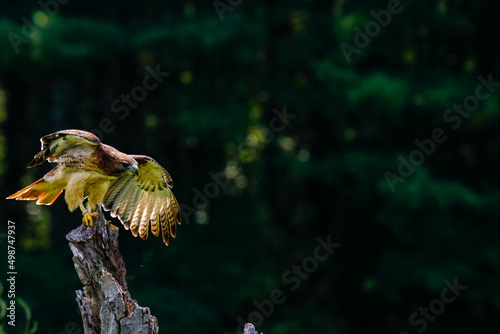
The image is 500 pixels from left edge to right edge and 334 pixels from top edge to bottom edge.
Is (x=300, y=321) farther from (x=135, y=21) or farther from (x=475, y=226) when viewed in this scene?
(x=135, y=21)

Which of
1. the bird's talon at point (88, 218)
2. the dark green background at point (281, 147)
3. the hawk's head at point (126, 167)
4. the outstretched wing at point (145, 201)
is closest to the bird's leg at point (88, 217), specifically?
the bird's talon at point (88, 218)

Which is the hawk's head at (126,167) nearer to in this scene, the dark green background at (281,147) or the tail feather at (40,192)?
the tail feather at (40,192)

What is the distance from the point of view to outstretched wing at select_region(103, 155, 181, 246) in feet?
17.3

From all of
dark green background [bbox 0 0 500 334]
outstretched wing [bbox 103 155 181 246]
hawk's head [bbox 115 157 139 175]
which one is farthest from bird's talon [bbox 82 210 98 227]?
dark green background [bbox 0 0 500 334]

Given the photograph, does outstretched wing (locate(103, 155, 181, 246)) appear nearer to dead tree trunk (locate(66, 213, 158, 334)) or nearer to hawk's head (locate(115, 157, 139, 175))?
hawk's head (locate(115, 157, 139, 175))

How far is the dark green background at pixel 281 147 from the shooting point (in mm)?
9352

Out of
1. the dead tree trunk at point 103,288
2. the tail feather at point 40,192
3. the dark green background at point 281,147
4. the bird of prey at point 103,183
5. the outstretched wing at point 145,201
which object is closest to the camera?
the dead tree trunk at point 103,288

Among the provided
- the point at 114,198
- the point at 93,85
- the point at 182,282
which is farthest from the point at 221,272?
the point at 114,198

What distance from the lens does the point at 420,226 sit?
952cm

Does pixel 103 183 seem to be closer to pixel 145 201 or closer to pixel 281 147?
pixel 145 201

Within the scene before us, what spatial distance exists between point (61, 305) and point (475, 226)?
16.6ft

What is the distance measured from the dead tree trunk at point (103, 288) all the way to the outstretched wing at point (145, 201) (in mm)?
871

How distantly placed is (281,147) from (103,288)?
756cm

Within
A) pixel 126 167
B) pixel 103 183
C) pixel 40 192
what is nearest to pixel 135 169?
pixel 126 167
